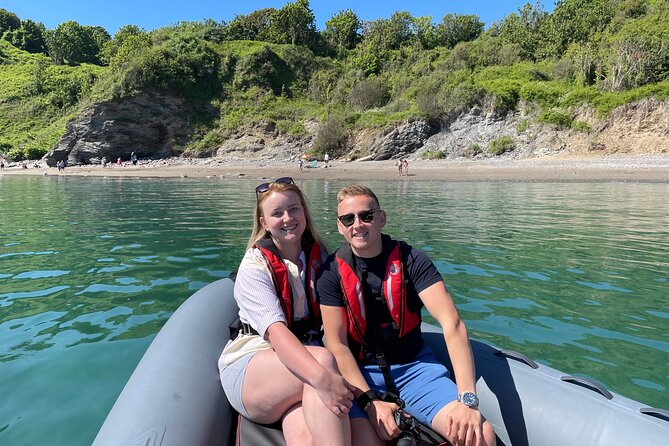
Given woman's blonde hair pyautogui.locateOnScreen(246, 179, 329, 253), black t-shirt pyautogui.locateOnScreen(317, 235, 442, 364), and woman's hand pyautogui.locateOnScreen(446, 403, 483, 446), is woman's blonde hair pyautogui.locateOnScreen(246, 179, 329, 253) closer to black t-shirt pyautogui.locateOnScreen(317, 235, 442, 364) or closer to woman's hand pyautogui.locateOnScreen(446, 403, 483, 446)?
black t-shirt pyautogui.locateOnScreen(317, 235, 442, 364)

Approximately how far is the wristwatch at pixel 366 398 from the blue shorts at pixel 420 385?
2cm

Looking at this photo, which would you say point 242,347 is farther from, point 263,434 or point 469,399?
point 469,399

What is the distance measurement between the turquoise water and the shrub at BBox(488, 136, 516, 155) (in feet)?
53.5

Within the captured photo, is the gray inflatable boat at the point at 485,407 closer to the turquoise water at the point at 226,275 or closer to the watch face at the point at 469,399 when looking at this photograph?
the watch face at the point at 469,399

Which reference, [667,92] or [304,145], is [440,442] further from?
[304,145]

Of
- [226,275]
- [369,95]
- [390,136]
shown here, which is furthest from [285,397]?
[369,95]

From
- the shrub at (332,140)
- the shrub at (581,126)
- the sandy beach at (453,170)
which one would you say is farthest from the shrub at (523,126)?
the shrub at (332,140)

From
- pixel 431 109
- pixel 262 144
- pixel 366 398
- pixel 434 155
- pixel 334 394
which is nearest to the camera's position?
pixel 334 394

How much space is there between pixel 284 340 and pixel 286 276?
401 millimetres

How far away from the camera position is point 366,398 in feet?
6.68

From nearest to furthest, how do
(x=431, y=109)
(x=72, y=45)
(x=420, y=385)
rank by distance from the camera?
(x=420, y=385)
(x=431, y=109)
(x=72, y=45)

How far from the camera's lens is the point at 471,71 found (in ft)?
111

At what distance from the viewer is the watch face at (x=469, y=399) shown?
1.97 m

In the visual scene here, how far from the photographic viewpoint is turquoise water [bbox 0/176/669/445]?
326cm
